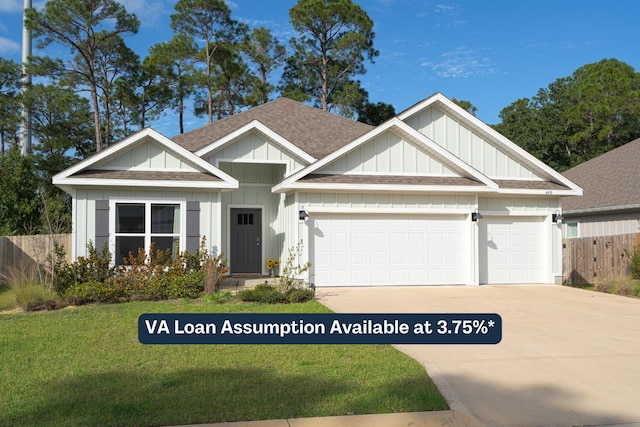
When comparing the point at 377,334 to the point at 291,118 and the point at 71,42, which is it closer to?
the point at 291,118

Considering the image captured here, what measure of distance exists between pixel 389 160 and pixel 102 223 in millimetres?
7881

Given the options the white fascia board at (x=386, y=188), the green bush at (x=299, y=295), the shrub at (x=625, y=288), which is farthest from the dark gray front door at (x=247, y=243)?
the shrub at (x=625, y=288)

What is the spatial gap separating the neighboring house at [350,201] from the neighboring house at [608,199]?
453 centimetres

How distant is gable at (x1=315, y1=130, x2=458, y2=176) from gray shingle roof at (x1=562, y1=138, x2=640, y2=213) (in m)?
8.13

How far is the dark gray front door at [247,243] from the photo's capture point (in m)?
18.5

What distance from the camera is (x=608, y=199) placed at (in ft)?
70.3

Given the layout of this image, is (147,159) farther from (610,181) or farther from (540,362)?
(610,181)

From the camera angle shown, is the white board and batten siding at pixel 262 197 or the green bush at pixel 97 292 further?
the white board and batten siding at pixel 262 197

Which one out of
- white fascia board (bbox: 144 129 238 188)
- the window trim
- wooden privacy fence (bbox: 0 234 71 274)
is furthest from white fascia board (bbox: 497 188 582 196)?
wooden privacy fence (bbox: 0 234 71 274)

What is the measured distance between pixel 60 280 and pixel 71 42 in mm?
21548

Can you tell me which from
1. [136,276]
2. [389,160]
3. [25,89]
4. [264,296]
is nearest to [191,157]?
[136,276]

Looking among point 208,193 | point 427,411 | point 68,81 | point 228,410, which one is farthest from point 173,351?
point 68,81

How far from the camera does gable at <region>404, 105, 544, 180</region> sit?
1789 cm

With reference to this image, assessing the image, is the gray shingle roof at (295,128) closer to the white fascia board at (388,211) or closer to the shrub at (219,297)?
the white fascia board at (388,211)
